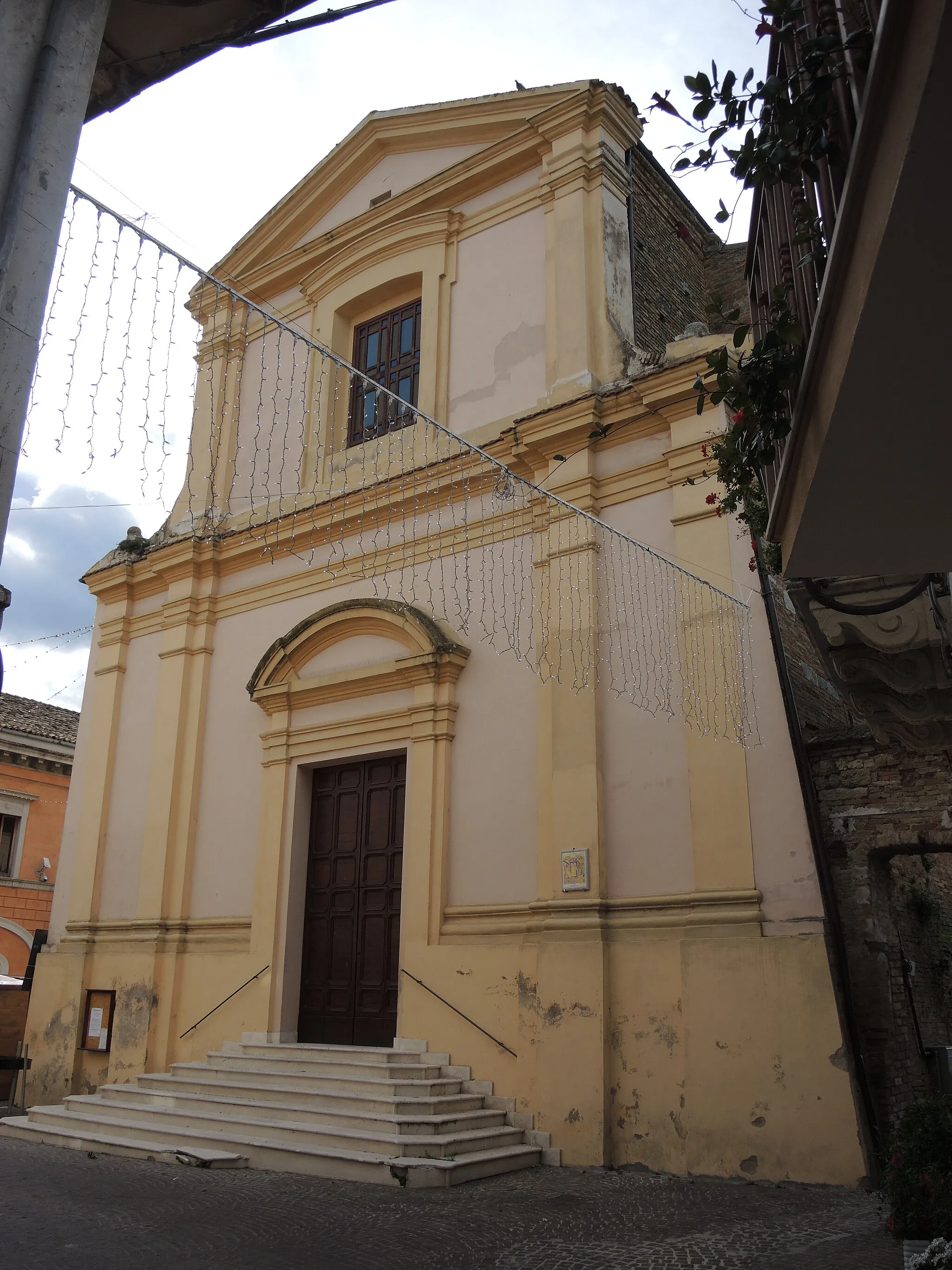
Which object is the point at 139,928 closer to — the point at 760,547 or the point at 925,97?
the point at 760,547

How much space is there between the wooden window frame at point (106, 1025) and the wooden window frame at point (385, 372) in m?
6.28

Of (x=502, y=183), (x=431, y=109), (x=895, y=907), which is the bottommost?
(x=895, y=907)

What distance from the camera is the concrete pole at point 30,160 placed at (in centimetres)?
312

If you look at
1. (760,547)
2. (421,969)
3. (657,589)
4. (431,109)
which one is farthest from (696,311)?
(421,969)

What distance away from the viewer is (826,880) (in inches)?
292

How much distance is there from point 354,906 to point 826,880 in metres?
4.43

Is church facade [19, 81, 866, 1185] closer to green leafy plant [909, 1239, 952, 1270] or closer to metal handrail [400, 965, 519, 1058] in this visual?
metal handrail [400, 965, 519, 1058]

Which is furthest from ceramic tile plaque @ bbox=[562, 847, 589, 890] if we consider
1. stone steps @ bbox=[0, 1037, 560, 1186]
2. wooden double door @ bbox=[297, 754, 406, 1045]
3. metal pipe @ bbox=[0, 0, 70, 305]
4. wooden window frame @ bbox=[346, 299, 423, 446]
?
metal pipe @ bbox=[0, 0, 70, 305]

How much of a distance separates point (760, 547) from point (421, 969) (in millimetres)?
4399

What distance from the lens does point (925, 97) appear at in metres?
1.97

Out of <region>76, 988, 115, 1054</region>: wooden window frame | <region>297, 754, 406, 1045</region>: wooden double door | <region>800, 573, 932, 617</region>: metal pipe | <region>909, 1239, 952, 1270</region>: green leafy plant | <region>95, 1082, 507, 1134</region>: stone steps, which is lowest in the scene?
<region>909, 1239, 952, 1270</region>: green leafy plant

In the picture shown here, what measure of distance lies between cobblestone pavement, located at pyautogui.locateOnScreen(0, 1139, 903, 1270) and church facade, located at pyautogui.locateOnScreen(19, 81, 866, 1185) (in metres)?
0.75

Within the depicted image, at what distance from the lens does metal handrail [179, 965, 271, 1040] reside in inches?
393

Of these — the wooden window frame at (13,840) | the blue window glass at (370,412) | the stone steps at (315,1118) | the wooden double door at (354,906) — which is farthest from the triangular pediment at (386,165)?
the wooden window frame at (13,840)
